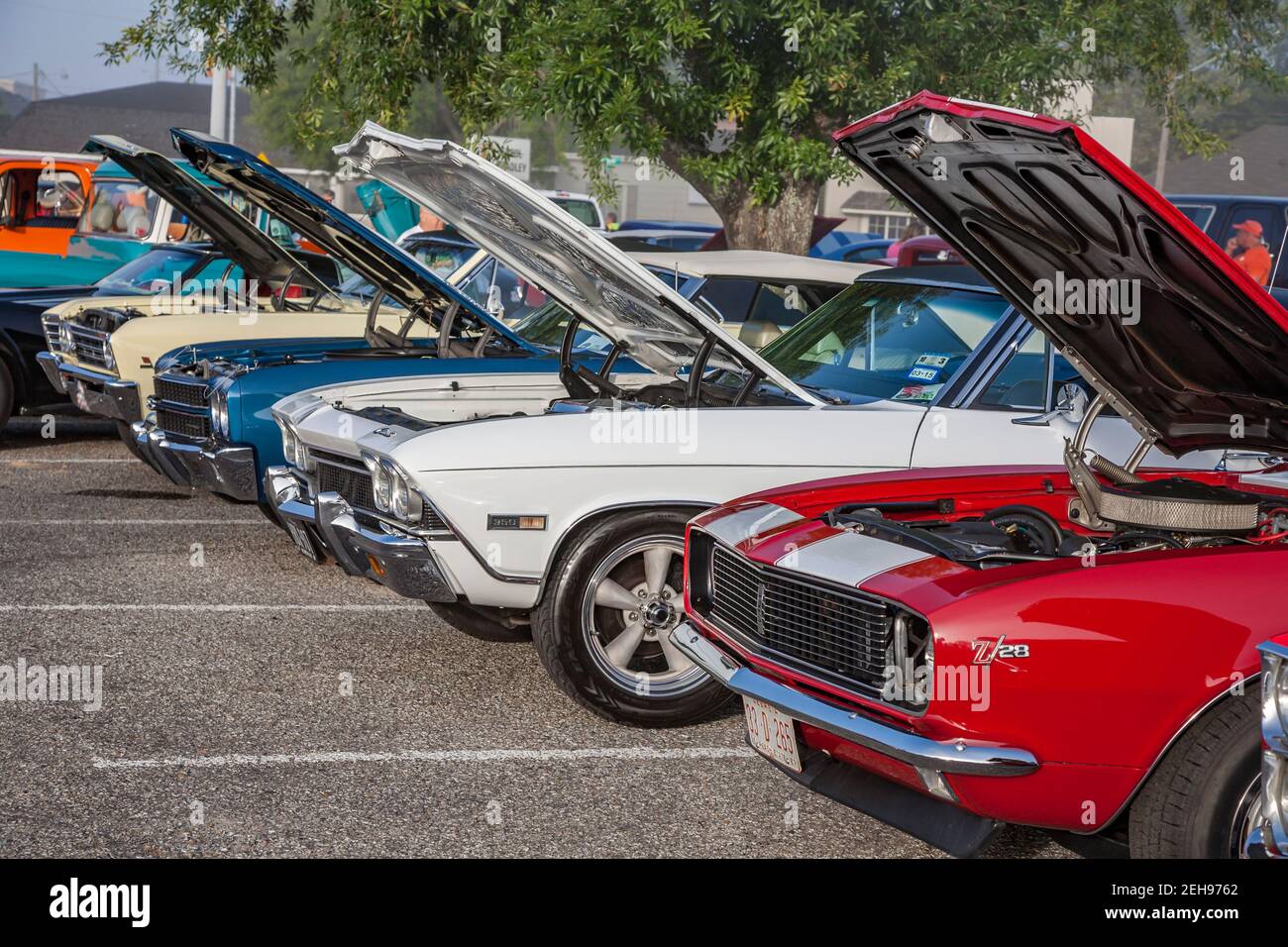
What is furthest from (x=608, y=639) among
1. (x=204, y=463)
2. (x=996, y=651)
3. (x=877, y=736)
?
(x=204, y=463)

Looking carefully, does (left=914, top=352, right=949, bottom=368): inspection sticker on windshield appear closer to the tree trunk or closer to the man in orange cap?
the man in orange cap

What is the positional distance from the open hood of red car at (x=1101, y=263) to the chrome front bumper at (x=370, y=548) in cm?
209

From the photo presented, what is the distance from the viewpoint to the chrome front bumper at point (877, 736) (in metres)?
3.38

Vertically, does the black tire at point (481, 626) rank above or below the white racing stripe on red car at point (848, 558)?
below

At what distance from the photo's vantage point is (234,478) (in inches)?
290

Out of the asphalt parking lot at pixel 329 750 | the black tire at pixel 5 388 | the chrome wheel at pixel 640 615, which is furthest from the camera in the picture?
the black tire at pixel 5 388

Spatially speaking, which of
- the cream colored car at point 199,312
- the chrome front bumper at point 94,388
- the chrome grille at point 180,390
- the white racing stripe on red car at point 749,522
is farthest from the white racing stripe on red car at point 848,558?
the chrome front bumper at point 94,388

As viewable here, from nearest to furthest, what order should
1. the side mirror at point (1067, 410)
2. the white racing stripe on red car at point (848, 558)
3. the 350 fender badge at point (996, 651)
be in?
the 350 fender badge at point (996, 651) < the white racing stripe on red car at point (848, 558) < the side mirror at point (1067, 410)

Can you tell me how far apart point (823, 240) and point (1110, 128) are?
21.4m

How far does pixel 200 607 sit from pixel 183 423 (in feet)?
4.57

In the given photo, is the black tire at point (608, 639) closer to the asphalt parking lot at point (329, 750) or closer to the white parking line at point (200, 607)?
the asphalt parking lot at point (329, 750)

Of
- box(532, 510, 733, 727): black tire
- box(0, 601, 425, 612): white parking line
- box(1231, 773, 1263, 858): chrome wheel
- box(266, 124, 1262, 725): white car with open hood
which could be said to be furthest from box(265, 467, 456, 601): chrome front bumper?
box(1231, 773, 1263, 858): chrome wheel

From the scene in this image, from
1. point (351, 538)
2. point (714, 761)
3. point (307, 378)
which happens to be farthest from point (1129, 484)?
point (307, 378)

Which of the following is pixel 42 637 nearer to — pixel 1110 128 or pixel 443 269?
pixel 443 269
